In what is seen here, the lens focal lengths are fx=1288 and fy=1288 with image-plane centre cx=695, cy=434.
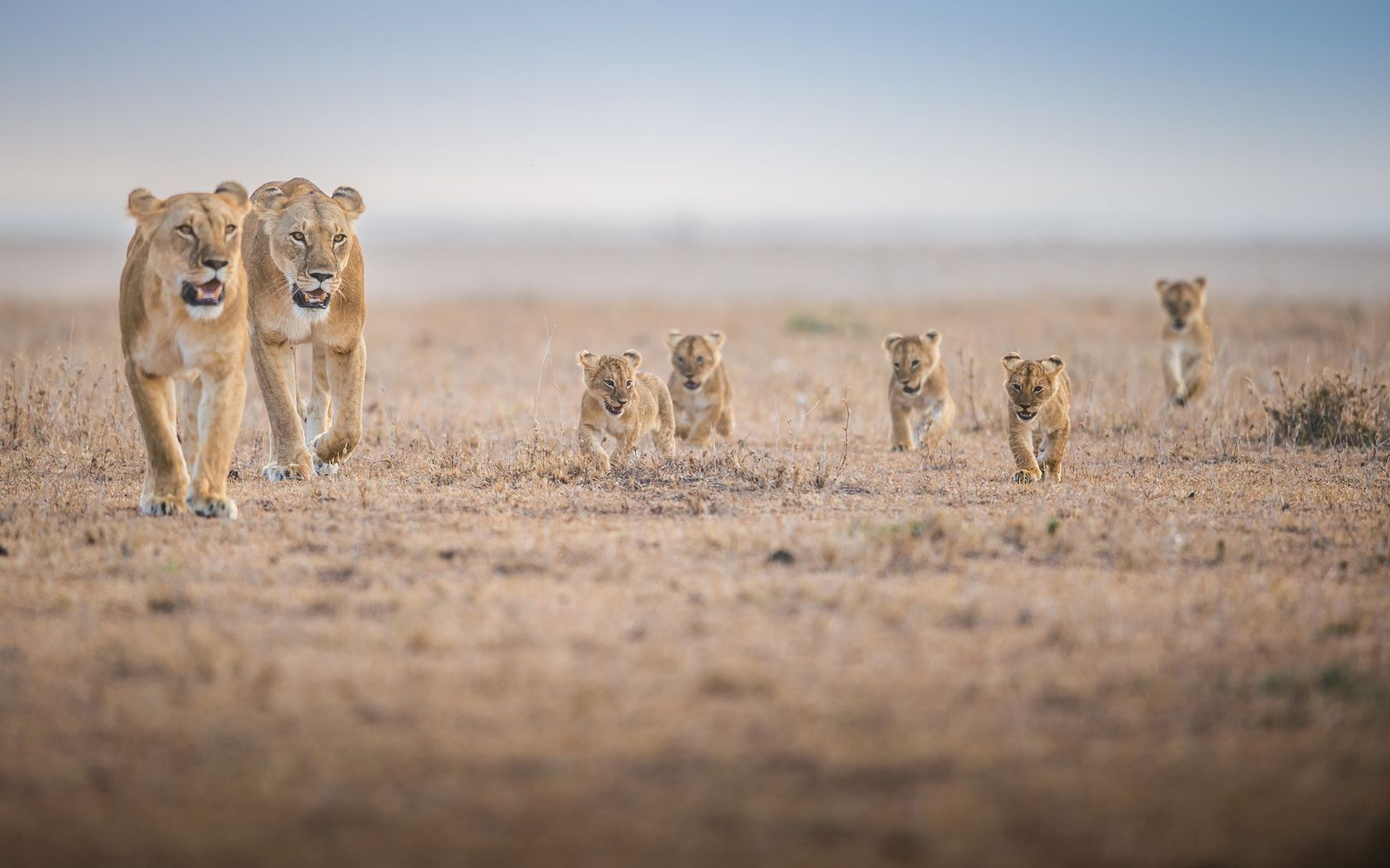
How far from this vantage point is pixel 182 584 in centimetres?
634

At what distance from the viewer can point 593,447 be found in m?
10.1

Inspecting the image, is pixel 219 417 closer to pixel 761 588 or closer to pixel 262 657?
pixel 262 657

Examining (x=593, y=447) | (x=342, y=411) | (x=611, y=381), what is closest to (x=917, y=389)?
(x=611, y=381)

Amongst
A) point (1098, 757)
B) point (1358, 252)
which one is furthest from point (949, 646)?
point (1358, 252)

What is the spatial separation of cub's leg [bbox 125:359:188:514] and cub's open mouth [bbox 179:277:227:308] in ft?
2.06

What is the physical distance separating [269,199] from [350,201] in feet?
1.89

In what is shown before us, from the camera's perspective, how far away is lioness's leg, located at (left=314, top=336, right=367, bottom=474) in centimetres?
959

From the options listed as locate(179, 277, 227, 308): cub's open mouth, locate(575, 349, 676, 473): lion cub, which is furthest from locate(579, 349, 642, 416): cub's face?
locate(179, 277, 227, 308): cub's open mouth

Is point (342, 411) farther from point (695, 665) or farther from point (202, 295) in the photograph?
point (695, 665)

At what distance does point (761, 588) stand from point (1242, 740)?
244cm

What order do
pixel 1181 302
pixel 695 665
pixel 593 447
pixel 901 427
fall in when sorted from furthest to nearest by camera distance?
pixel 1181 302
pixel 901 427
pixel 593 447
pixel 695 665

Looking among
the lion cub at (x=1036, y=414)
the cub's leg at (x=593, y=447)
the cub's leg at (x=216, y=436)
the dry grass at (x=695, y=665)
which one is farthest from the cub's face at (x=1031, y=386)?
the cub's leg at (x=216, y=436)

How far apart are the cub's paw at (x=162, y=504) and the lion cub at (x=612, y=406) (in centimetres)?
311

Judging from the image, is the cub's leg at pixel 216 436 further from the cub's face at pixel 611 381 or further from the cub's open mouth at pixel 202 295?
the cub's face at pixel 611 381
